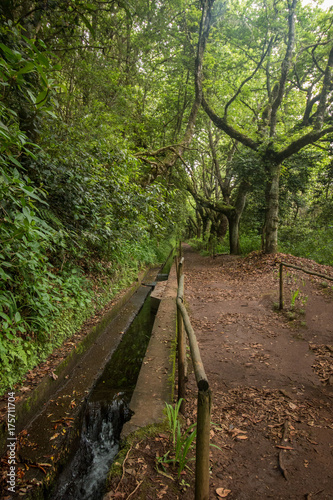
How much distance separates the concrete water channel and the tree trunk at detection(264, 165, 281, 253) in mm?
6990

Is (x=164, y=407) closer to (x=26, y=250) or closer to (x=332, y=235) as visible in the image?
(x=26, y=250)

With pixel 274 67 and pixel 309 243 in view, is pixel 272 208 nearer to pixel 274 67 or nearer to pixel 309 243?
pixel 309 243

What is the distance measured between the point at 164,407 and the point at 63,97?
25.0ft

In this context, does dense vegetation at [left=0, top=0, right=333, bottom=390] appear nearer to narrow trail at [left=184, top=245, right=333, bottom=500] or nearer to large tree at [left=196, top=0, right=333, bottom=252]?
large tree at [left=196, top=0, right=333, bottom=252]

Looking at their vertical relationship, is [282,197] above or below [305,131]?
below

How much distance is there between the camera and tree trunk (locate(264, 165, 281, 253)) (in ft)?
34.5

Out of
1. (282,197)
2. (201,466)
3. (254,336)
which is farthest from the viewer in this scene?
(282,197)

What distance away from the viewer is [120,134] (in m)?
8.02

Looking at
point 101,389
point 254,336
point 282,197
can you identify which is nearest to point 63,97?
point 101,389

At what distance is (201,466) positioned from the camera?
1.53m

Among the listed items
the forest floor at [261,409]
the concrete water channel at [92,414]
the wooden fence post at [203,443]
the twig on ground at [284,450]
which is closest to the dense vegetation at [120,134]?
the concrete water channel at [92,414]

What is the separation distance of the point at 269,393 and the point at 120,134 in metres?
7.74

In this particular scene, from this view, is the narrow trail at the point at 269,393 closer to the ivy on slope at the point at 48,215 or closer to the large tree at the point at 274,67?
the ivy on slope at the point at 48,215

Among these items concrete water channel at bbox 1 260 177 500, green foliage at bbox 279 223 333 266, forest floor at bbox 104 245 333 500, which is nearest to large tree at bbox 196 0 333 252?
green foliage at bbox 279 223 333 266
